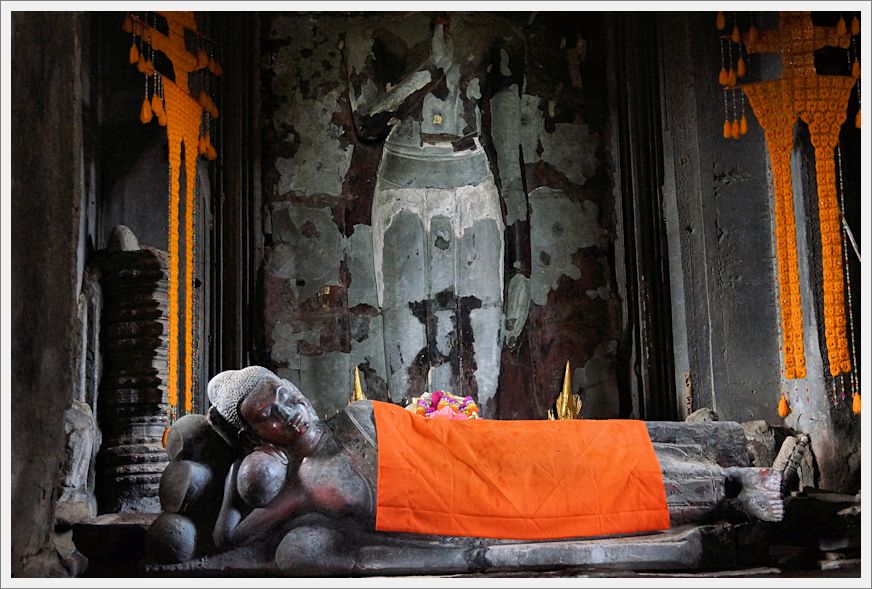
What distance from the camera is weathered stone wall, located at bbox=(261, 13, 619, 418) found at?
25.1 ft

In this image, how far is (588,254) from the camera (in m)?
7.83

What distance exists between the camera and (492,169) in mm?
7855

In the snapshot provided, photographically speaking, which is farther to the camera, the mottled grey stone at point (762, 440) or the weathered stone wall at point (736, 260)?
the weathered stone wall at point (736, 260)

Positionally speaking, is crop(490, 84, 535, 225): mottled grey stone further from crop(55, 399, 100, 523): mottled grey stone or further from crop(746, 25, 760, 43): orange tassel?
crop(55, 399, 100, 523): mottled grey stone

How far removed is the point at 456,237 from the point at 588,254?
990 millimetres

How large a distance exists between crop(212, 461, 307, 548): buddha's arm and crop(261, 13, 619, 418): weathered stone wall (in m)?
3.50

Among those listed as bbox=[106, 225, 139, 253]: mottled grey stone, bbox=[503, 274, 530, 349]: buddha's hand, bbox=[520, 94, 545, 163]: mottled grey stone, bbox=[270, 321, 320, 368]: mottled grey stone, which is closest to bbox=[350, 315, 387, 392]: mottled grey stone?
bbox=[270, 321, 320, 368]: mottled grey stone

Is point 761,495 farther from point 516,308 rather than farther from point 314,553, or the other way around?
point 516,308

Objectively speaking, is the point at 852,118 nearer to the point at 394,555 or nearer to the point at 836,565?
the point at 836,565

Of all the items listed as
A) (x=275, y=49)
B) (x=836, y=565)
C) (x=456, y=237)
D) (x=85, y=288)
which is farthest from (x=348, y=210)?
(x=836, y=565)

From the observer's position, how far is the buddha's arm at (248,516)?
12.8 feet

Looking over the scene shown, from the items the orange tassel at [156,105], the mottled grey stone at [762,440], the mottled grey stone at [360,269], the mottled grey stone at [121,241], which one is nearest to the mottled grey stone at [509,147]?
the mottled grey stone at [360,269]

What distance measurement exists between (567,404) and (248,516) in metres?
3.82

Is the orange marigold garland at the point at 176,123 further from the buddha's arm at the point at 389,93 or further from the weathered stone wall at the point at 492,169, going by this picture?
the buddha's arm at the point at 389,93
